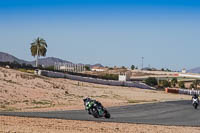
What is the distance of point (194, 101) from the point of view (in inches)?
1684

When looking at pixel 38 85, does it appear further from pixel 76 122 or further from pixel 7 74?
pixel 76 122

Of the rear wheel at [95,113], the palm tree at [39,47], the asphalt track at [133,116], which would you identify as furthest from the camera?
the palm tree at [39,47]

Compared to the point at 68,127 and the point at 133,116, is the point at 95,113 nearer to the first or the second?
the point at 133,116

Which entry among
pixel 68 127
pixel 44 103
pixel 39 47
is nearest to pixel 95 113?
pixel 68 127

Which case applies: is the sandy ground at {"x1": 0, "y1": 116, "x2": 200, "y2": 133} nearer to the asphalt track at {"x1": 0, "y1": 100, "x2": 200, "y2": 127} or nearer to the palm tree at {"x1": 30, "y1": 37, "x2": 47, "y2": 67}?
the asphalt track at {"x1": 0, "y1": 100, "x2": 200, "y2": 127}

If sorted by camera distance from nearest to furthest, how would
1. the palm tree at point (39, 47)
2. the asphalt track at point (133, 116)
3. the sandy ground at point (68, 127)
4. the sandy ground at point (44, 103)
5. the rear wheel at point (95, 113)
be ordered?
1. the sandy ground at point (68, 127)
2. the sandy ground at point (44, 103)
3. the asphalt track at point (133, 116)
4. the rear wheel at point (95, 113)
5. the palm tree at point (39, 47)

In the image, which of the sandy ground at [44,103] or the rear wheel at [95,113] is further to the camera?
the rear wheel at [95,113]

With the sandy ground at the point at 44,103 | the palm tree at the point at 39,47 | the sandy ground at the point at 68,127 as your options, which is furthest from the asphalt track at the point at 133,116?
the palm tree at the point at 39,47

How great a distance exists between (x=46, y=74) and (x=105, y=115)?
156ft

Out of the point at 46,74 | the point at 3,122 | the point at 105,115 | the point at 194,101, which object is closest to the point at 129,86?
the point at 46,74

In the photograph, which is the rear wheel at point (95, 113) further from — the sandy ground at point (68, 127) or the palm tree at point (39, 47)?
the palm tree at point (39, 47)

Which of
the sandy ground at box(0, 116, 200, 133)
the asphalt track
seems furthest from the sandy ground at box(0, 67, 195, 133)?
the asphalt track

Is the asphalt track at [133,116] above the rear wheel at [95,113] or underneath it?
underneath

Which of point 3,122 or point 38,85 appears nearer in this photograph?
point 3,122
